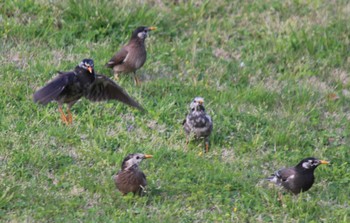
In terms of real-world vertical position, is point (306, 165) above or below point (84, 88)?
below

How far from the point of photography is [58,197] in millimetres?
8562

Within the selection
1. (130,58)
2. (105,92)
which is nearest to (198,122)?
(105,92)

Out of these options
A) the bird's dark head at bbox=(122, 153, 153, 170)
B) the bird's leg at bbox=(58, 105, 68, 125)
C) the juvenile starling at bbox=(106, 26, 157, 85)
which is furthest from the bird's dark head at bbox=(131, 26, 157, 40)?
the bird's dark head at bbox=(122, 153, 153, 170)

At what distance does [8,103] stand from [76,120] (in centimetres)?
87

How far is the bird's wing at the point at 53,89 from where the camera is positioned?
31.3ft

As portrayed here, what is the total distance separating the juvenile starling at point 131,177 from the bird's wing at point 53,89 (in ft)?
4.20

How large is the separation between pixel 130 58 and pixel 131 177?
3.36 meters

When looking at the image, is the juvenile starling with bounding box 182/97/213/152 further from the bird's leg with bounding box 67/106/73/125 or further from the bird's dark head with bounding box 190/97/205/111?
the bird's leg with bounding box 67/106/73/125

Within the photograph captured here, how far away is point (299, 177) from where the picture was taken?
9219 millimetres

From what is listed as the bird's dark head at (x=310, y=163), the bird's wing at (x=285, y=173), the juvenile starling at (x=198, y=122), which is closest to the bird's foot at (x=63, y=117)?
the juvenile starling at (x=198, y=122)

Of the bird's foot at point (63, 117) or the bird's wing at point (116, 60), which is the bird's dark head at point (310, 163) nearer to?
the bird's foot at point (63, 117)

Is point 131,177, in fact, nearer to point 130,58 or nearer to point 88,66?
point 88,66

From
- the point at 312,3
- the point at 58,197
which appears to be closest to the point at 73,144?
the point at 58,197

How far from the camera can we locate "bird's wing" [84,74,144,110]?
1058cm
